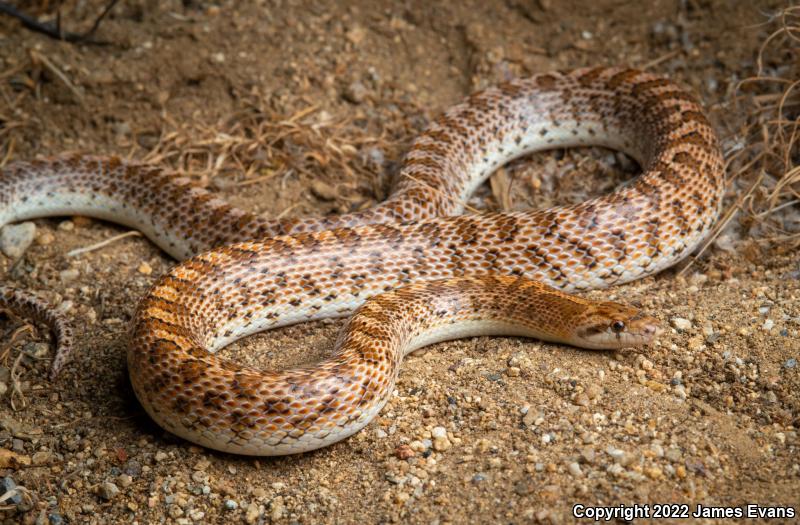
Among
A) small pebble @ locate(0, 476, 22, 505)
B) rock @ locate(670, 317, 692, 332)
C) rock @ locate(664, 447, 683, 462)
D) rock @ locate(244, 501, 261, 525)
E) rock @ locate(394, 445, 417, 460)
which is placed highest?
rock @ locate(670, 317, 692, 332)

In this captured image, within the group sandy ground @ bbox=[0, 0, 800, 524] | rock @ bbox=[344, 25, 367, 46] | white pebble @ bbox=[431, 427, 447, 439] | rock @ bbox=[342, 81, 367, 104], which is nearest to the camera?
sandy ground @ bbox=[0, 0, 800, 524]

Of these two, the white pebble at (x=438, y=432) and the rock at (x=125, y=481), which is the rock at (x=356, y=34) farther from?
the rock at (x=125, y=481)

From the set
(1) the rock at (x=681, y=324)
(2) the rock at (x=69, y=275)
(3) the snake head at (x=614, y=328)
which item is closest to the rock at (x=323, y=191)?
(2) the rock at (x=69, y=275)

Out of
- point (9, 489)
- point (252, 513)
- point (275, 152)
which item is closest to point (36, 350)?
point (9, 489)

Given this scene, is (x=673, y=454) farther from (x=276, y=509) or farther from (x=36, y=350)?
(x=36, y=350)

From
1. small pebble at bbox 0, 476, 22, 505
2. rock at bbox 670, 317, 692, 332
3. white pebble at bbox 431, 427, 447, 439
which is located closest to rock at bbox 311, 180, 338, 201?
white pebble at bbox 431, 427, 447, 439

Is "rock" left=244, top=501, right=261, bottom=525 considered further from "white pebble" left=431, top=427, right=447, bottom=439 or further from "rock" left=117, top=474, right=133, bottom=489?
"white pebble" left=431, top=427, right=447, bottom=439
